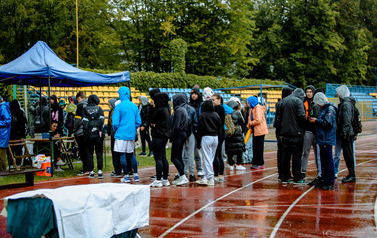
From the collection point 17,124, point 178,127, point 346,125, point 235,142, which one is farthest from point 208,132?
point 17,124

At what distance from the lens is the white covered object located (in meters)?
4.98

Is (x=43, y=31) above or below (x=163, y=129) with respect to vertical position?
above

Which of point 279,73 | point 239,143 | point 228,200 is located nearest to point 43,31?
point 279,73

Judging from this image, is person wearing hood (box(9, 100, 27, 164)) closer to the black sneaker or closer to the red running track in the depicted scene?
the red running track

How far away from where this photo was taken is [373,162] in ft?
45.9

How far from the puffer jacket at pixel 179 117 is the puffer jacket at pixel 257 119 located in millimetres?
3129

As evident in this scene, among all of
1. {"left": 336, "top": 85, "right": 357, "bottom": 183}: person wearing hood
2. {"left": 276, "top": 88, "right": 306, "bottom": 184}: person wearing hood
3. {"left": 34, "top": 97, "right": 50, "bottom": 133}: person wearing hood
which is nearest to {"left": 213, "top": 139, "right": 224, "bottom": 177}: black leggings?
{"left": 276, "top": 88, "right": 306, "bottom": 184}: person wearing hood

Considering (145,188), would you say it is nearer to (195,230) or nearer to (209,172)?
(195,230)

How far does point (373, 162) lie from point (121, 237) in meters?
10.6

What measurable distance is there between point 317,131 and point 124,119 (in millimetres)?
4213

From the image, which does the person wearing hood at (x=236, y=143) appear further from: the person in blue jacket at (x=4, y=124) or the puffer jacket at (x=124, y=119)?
the person in blue jacket at (x=4, y=124)

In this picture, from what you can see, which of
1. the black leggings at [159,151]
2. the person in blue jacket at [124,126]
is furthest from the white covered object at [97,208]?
the person in blue jacket at [124,126]

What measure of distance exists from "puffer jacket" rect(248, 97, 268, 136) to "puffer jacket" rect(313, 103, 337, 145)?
10.0 ft

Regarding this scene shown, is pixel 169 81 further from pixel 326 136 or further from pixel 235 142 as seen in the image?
pixel 326 136
